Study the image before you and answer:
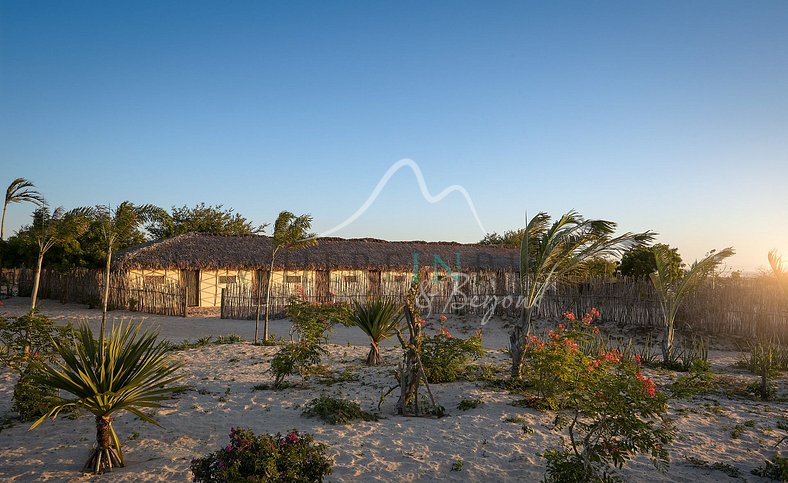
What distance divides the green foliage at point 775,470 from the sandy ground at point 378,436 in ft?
0.37

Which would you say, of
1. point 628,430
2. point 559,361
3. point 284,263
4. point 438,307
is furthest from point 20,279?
point 628,430

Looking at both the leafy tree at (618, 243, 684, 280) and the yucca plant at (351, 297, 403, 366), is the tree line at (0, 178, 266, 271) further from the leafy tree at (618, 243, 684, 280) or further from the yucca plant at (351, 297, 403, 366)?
the leafy tree at (618, 243, 684, 280)

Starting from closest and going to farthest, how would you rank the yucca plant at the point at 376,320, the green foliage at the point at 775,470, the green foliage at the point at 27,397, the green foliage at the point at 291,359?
the green foliage at the point at 775,470, the green foliage at the point at 27,397, the green foliage at the point at 291,359, the yucca plant at the point at 376,320

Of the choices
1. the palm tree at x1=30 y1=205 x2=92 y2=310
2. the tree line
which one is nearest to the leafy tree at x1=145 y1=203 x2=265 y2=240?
the tree line

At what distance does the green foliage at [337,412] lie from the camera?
18.6 feet

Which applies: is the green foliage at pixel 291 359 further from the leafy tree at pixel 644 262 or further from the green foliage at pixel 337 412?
the leafy tree at pixel 644 262

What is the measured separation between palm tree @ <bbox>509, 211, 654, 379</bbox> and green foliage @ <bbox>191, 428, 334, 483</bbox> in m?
4.51

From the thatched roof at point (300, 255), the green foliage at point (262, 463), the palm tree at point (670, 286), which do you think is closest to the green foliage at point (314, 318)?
the green foliage at point (262, 463)

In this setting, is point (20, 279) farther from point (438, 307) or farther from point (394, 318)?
point (394, 318)

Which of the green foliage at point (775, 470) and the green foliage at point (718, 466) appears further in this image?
the green foliage at point (718, 466)

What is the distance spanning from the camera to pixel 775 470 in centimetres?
434

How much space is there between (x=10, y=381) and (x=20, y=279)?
19.0m

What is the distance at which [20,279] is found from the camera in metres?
22.6

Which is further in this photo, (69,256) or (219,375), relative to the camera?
(69,256)
